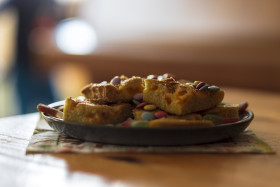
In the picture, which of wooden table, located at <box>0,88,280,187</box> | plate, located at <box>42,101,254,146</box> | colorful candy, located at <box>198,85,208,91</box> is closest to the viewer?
wooden table, located at <box>0,88,280,187</box>

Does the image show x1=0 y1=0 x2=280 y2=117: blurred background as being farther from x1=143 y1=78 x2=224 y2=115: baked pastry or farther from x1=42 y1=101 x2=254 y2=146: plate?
x1=42 y1=101 x2=254 y2=146: plate

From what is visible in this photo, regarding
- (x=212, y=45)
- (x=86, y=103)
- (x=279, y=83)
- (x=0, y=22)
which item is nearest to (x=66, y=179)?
(x=86, y=103)

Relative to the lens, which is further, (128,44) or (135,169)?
(128,44)

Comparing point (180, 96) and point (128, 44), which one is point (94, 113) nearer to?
point (180, 96)

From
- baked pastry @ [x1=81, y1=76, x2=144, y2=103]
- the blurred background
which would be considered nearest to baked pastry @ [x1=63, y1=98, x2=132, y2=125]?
baked pastry @ [x1=81, y1=76, x2=144, y2=103]

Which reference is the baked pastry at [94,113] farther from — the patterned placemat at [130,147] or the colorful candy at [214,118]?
the colorful candy at [214,118]

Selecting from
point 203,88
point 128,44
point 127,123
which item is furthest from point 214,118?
point 128,44
